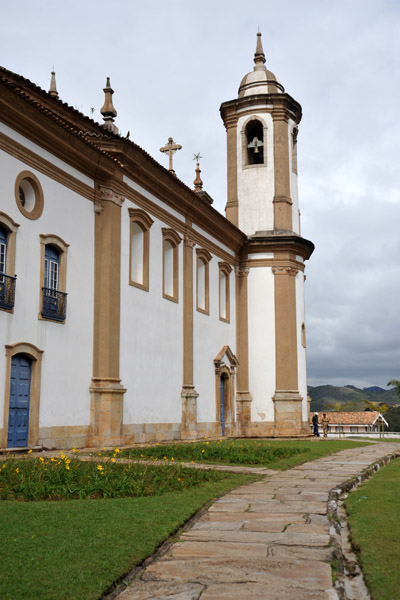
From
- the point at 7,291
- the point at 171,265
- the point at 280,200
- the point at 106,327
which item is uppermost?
the point at 280,200

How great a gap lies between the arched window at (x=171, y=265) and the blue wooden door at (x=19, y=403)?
21.9 ft

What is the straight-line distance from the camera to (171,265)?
19.3 meters

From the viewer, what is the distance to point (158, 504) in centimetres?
625

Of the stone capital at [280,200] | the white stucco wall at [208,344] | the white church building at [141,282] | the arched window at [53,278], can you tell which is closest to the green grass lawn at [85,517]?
the white church building at [141,282]

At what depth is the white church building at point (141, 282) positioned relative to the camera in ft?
42.7

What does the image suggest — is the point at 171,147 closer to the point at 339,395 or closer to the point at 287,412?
the point at 287,412

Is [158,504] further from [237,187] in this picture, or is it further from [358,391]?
[358,391]

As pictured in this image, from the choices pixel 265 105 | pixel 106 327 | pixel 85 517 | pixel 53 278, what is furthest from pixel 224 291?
pixel 85 517

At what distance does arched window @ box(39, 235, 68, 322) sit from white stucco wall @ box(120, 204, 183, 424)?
88.8 inches

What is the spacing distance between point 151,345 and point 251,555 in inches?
523

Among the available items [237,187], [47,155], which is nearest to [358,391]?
[237,187]

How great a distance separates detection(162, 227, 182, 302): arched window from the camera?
19083 mm

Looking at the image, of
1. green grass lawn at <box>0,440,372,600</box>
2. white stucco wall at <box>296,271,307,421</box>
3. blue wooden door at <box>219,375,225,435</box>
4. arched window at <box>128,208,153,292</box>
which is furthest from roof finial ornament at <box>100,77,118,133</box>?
green grass lawn at <box>0,440,372,600</box>

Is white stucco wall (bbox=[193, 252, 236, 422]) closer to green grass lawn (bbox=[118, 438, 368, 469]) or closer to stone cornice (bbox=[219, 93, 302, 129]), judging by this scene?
stone cornice (bbox=[219, 93, 302, 129])
